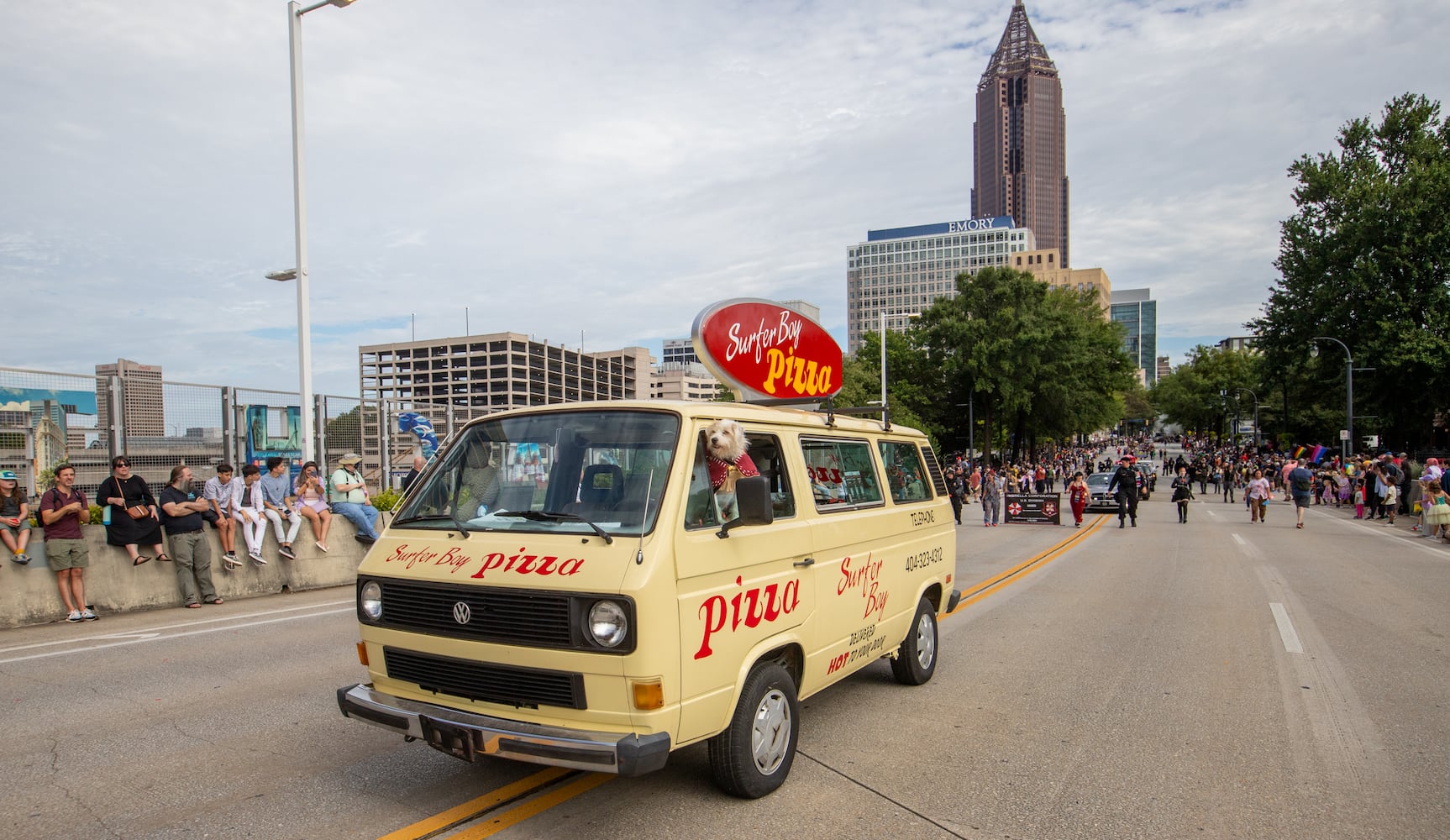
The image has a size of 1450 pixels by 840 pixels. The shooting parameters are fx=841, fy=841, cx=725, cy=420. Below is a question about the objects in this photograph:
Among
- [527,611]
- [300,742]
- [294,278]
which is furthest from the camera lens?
[294,278]

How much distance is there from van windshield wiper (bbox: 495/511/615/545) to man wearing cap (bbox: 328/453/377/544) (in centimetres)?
970

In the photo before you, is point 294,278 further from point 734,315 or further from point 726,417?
point 726,417

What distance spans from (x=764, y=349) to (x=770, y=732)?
615 centimetres

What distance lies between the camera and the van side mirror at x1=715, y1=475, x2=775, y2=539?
389cm

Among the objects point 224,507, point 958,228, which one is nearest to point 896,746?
point 224,507

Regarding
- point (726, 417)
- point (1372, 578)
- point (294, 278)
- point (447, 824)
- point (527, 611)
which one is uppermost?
point (294, 278)

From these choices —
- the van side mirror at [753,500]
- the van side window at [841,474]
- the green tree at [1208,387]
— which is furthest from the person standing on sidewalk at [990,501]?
the green tree at [1208,387]

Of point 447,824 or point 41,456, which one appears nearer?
point 447,824

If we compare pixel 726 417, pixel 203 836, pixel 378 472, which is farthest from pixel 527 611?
pixel 378 472

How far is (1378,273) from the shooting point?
38625mm

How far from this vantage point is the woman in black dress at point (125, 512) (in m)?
9.88

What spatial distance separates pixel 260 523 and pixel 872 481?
925cm

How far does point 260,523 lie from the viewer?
11383mm

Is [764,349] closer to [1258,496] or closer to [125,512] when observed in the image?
[125,512]
